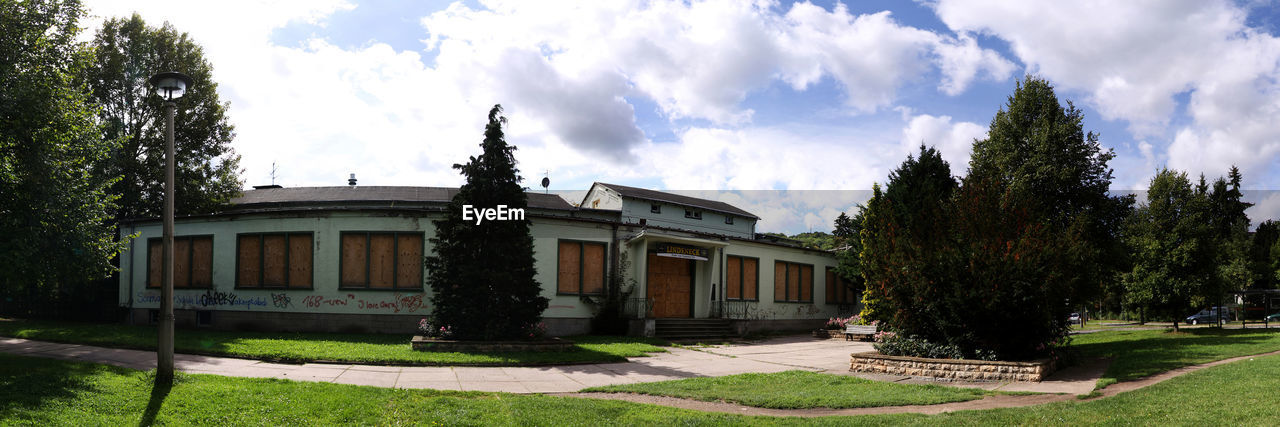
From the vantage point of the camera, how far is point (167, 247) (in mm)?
9922

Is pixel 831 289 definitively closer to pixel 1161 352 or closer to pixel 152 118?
pixel 1161 352

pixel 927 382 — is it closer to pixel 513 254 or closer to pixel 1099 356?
pixel 1099 356

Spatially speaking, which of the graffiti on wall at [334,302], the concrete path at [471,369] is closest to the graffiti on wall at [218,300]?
the graffiti on wall at [334,302]

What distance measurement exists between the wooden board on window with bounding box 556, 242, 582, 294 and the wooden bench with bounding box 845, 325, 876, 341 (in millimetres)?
10309

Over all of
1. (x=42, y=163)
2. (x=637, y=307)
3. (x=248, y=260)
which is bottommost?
(x=637, y=307)

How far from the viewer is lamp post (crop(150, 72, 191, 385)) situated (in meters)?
9.77

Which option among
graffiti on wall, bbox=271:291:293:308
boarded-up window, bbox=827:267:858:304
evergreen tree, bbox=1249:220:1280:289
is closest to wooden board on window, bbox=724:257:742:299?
boarded-up window, bbox=827:267:858:304

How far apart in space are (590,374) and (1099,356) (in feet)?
44.9

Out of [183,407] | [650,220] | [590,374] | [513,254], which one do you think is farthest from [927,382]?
[650,220]

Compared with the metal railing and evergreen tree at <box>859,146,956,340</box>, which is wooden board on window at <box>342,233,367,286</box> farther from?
evergreen tree at <box>859,146,956,340</box>

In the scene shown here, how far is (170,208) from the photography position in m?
10.1

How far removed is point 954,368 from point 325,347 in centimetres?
1357

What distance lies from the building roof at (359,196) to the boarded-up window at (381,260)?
16.1 metres

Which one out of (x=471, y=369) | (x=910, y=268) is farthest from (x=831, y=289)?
(x=471, y=369)
